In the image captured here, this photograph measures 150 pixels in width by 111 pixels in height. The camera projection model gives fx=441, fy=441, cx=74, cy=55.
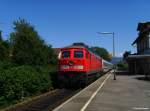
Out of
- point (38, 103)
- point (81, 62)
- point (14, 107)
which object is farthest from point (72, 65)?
point (14, 107)

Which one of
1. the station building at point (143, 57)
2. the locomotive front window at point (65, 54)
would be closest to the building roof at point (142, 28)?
the station building at point (143, 57)

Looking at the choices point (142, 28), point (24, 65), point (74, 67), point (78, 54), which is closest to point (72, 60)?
point (74, 67)

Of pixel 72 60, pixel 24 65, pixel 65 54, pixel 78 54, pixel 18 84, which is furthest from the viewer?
pixel 65 54

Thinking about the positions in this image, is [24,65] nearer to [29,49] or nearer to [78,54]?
[78,54]

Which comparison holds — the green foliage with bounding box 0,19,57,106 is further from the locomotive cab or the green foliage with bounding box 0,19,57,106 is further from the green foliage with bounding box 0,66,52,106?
the locomotive cab

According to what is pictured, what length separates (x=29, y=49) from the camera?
48.5 meters

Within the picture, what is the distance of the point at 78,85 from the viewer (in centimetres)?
3525

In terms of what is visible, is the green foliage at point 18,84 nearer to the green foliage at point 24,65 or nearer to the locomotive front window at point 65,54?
the green foliage at point 24,65

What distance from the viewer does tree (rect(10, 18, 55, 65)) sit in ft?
154

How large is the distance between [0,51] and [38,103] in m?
22.7

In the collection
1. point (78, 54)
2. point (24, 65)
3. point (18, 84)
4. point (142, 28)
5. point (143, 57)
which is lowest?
point (18, 84)

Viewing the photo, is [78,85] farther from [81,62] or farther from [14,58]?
[14,58]

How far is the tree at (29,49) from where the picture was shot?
46891 millimetres

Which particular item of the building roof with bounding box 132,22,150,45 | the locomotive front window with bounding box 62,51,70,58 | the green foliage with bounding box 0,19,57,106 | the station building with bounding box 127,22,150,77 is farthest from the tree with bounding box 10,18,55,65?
the building roof with bounding box 132,22,150,45
